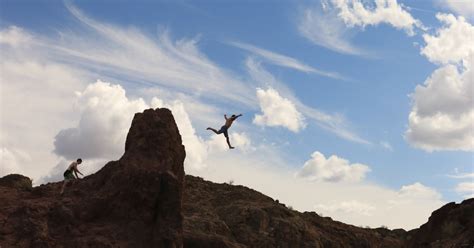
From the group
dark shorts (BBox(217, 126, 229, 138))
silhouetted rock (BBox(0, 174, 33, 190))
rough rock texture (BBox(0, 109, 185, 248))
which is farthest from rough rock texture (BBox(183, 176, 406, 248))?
silhouetted rock (BBox(0, 174, 33, 190))

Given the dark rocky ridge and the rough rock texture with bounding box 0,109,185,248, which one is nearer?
the rough rock texture with bounding box 0,109,185,248

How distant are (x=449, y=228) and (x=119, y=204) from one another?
14144 millimetres

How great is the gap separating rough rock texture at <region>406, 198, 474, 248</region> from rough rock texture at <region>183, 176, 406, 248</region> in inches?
466

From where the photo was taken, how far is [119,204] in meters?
21.3

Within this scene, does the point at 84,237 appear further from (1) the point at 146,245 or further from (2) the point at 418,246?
(2) the point at 418,246

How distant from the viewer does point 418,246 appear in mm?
24422

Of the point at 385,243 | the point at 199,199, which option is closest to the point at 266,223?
the point at 199,199

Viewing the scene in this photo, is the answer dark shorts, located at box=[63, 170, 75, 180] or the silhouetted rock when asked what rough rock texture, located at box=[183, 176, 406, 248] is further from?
dark shorts, located at box=[63, 170, 75, 180]

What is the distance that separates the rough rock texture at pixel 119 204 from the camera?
1964cm

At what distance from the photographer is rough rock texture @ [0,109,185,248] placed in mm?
19641

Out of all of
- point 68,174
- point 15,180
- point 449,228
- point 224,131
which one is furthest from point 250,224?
point 68,174

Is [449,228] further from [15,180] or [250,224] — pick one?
[15,180]

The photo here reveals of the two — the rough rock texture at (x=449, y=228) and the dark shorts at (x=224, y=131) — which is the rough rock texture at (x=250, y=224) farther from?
the rough rock texture at (x=449, y=228)

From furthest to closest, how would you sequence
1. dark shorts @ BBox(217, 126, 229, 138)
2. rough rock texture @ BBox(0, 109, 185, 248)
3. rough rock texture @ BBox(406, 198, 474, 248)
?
dark shorts @ BBox(217, 126, 229, 138)
rough rock texture @ BBox(406, 198, 474, 248)
rough rock texture @ BBox(0, 109, 185, 248)
